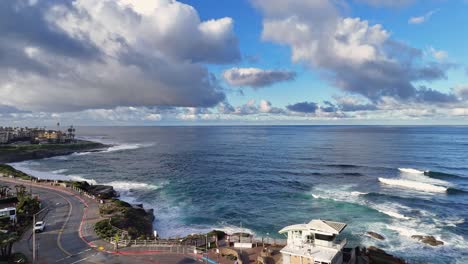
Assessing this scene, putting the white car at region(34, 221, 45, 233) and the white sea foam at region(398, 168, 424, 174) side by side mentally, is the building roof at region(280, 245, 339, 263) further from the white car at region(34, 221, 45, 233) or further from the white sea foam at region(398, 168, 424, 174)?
the white sea foam at region(398, 168, 424, 174)

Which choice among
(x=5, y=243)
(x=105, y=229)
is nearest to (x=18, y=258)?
(x=5, y=243)

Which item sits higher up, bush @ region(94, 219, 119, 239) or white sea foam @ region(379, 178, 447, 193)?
bush @ region(94, 219, 119, 239)

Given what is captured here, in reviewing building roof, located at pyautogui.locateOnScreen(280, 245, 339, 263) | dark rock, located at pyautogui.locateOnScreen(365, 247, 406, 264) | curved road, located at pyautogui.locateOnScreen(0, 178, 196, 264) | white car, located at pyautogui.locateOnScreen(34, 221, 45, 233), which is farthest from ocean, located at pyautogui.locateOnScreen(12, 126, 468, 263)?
building roof, located at pyautogui.locateOnScreen(280, 245, 339, 263)

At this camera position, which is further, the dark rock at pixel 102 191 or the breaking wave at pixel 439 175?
the breaking wave at pixel 439 175

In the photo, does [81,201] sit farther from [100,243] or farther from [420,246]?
[420,246]

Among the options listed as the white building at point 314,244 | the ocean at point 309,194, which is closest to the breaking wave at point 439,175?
the ocean at point 309,194

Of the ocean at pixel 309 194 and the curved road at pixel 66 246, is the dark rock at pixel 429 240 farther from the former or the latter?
the curved road at pixel 66 246

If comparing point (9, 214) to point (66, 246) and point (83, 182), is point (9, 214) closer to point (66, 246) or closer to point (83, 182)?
point (66, 246)
